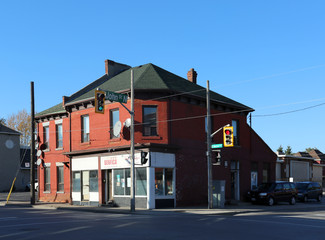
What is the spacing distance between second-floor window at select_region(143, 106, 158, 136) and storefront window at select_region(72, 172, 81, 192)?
7508mm

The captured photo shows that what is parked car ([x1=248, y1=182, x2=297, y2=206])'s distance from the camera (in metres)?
29.1

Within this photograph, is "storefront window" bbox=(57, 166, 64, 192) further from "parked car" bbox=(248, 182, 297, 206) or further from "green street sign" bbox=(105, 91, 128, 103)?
"parked car" bbox=(248, 182, 297, 206)

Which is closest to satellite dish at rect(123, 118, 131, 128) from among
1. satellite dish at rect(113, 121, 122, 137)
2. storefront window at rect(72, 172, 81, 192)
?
satellite dish at rect(113, 121, 122, 137)

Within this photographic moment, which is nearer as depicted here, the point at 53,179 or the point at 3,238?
the point at 3,238

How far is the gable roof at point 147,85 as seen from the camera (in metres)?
27.2

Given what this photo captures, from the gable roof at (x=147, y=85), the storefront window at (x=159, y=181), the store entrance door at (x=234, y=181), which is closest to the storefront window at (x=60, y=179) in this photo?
the gable roof at (x=147, y=85)

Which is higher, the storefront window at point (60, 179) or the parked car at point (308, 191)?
the storefront window at point (60, 179)

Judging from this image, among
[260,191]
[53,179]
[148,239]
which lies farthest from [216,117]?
[148,239]

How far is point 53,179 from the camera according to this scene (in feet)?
111

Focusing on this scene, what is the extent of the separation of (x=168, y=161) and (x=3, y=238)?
593 inches

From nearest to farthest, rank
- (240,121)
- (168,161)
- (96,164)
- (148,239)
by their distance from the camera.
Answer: (148,239) < (168,161) < (96,164) < (240,121)

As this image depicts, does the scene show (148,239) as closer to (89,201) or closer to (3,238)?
(3,238)

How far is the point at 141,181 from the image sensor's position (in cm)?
2561

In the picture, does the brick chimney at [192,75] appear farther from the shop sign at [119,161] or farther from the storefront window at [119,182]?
the storefront window at [119,182]
